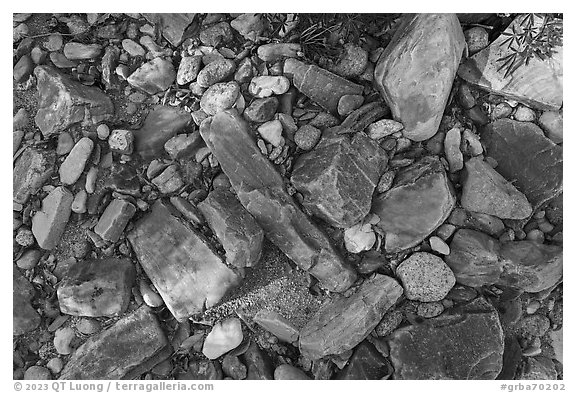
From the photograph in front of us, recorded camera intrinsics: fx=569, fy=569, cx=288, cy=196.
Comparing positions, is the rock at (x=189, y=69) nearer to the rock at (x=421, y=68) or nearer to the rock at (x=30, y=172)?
the rock at (x=30, y=172)

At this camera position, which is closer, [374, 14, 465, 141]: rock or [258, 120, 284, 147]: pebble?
[374, 14, 465, 141]: rock

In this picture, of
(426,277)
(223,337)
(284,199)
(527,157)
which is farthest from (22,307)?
(527,157)

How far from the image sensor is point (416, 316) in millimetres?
2996

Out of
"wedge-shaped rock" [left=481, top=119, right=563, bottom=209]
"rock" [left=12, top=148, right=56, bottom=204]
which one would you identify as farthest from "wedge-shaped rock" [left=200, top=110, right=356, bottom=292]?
"wedge-shaped rock" [left=481, top=119, right=563, bottom=209]

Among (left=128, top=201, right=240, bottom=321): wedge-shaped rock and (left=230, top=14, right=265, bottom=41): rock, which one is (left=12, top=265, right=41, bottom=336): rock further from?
(left=230, top=14, right=265, bottom=41): rock

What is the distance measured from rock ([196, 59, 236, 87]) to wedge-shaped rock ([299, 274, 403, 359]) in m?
1.34

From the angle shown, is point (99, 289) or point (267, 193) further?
point (99, 289)

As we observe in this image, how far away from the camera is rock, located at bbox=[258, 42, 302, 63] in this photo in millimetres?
3010

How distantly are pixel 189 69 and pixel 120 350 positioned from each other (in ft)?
5.05

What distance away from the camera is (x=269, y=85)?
298cm

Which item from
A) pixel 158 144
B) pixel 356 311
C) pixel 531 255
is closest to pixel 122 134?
pixel 158 144

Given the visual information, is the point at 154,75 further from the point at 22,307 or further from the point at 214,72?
the point at 22,307

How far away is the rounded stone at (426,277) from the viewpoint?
2.94 metres

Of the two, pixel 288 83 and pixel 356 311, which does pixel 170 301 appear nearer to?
pixel 356 311
